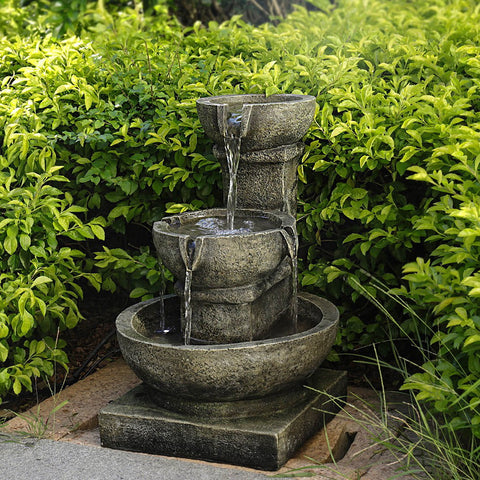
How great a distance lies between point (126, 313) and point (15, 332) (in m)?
→ 0.56

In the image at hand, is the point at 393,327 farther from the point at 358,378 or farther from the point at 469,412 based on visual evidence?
the point at 469,412

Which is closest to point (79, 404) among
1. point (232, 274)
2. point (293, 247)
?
point (232, 274)

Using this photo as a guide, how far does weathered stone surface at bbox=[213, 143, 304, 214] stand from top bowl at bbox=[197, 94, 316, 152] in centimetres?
5

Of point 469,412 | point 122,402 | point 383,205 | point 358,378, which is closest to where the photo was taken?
point 469,412

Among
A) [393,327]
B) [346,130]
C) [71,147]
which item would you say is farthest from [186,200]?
[393,327]

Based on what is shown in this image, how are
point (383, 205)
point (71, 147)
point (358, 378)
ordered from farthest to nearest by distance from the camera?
point (71, 147) < point (358, 378) < point (383, 205)

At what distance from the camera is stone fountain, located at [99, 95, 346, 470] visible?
333 cm

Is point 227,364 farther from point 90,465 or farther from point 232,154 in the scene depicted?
point 232,154

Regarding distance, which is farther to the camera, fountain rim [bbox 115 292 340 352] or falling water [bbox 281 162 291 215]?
falling water [bbox 281 162 291 215]

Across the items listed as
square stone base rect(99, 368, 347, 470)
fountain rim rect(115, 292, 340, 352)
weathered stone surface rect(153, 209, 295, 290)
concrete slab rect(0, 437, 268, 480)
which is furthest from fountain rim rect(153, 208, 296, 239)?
concrete slab rect(0, 437, 268, 480)

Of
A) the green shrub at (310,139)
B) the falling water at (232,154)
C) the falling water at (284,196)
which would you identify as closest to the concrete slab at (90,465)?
the green shrub at (310,139)

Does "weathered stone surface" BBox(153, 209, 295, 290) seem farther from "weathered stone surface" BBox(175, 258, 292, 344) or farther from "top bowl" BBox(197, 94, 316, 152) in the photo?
"top bowl" BBox(197, 94, 316, 152)

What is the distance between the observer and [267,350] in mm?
3305

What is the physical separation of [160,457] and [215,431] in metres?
0.30
